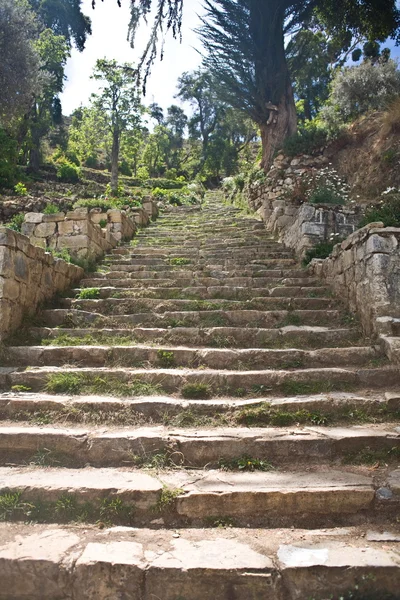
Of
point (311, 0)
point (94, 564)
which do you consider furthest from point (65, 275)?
point (311, 0)

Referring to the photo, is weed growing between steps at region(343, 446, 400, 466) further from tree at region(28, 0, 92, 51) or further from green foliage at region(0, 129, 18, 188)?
tree at region(28, 0, 92, 51)

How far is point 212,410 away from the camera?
3422 mm

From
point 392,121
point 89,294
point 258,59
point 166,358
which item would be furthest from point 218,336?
point 258,59

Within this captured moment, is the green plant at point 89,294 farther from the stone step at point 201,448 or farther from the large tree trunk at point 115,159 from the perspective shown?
the large tree trunk at point 115,159

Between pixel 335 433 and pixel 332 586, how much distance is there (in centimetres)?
117

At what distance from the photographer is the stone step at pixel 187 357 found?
4.05 metres

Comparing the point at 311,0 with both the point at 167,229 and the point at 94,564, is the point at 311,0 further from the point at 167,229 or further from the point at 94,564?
the point at 94,564

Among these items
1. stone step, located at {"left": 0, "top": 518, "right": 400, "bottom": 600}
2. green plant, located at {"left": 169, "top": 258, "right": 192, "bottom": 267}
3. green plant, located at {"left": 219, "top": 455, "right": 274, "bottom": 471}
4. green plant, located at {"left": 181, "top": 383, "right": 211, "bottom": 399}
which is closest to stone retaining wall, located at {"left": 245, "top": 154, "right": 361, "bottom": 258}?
green plant, located at {"left": 169, "top": 258, "right": 192, "bottom": 267}

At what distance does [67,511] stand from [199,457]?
0.94 metres

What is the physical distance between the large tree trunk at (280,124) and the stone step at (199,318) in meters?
11.0

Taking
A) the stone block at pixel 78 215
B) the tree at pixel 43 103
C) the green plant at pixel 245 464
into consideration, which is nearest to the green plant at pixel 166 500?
the green plant at pixel 245 464

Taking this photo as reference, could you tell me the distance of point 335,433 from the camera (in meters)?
3.05

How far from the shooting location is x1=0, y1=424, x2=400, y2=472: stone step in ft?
9.59

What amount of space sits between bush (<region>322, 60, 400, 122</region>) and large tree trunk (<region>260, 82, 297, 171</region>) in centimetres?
169
